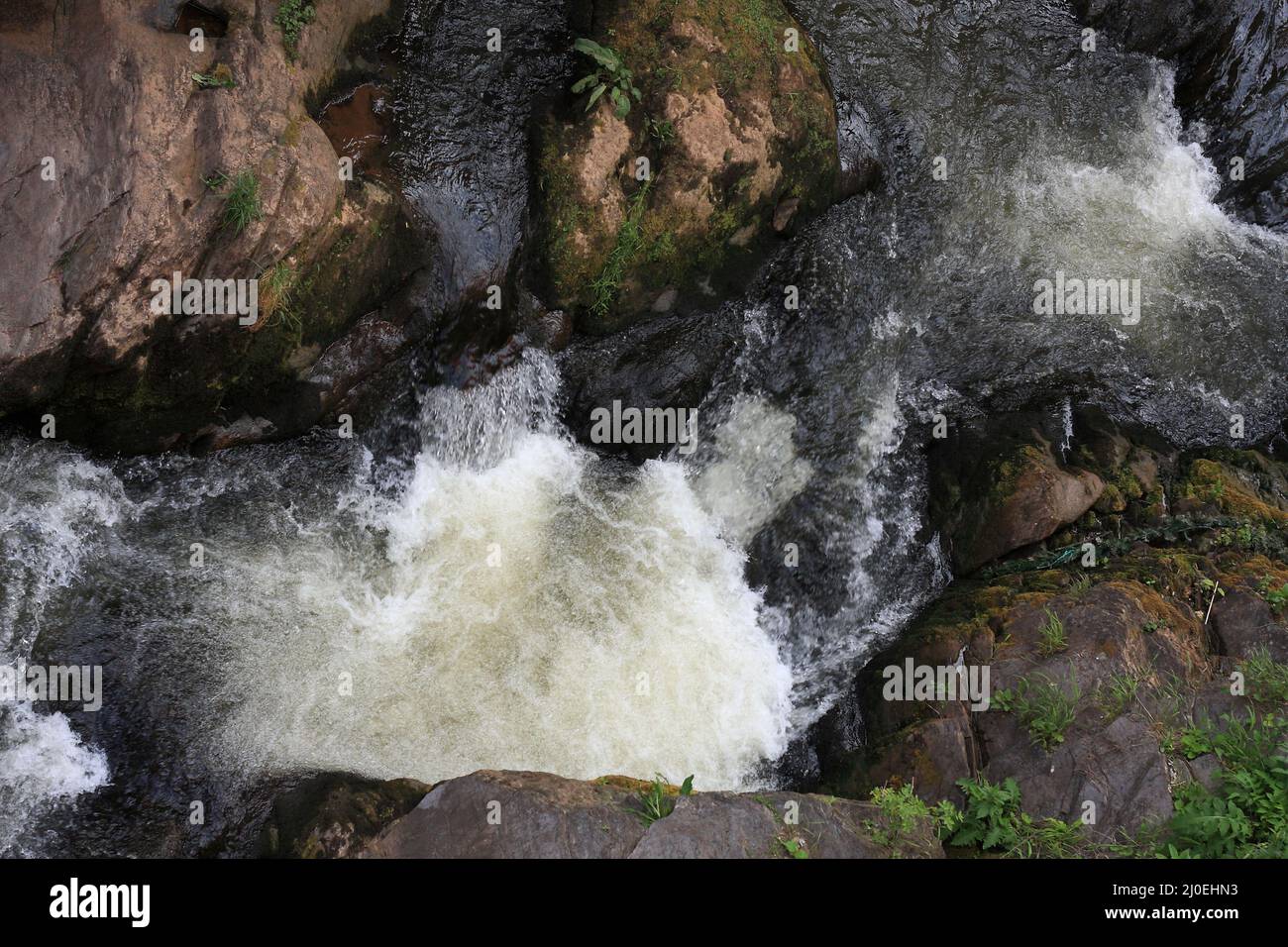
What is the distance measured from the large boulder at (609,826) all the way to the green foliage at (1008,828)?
0.44m

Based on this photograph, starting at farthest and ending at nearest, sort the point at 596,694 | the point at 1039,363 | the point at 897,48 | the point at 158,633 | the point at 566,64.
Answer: the point at 897,48, the point at 1039,363, the point at 566,64, the point at 596,694, the point at 158,633

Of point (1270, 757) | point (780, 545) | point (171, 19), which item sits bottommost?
point (1270, 757)

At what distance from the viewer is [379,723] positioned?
6.88 m

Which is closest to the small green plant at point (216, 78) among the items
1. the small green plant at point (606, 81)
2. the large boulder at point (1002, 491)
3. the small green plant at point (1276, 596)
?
the small green plant at point (606, 81)

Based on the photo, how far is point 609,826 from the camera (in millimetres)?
5805

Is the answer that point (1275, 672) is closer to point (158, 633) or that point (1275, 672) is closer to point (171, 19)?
point (158, 633)

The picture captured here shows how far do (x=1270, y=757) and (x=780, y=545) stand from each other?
3987 mm

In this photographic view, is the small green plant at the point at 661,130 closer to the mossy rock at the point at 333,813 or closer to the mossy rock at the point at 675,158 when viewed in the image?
the mossy rock at the point at 675,158

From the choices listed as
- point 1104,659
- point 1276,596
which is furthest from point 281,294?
point 1276,596

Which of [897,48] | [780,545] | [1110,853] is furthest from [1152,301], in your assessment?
[1110,853]

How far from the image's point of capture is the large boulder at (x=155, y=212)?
→ 6105 millimetres

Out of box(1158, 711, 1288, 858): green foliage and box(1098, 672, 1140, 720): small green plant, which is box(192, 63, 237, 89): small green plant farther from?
box(1158, 711, 1288, 858): green foliage

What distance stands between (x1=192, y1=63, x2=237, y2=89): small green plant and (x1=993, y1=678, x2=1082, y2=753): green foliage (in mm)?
7246

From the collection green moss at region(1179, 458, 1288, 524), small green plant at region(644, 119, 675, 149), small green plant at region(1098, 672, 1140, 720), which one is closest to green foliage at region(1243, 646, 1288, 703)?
small green plant at region(1098, 672, 1140, 720)
